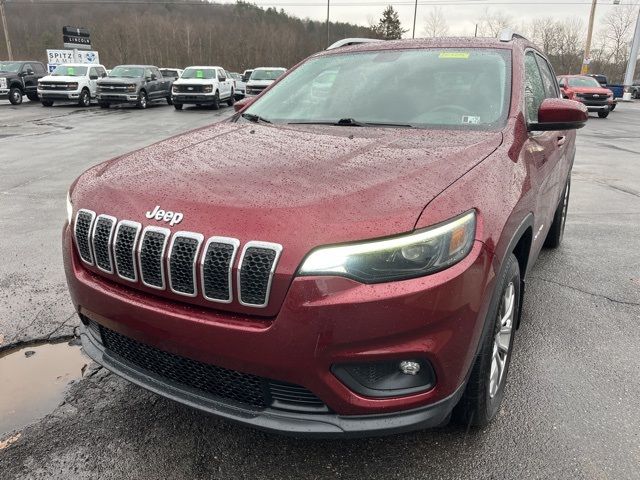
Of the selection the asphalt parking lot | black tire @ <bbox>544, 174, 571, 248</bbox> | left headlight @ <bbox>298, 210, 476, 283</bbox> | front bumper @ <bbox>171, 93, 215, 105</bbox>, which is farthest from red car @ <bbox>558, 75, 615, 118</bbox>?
left headlight @ <bbox>298, 210, 476, 283</bbox>

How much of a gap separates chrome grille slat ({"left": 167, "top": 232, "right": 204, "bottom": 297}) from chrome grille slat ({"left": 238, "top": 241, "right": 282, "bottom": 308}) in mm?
180

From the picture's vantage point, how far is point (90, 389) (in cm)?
270

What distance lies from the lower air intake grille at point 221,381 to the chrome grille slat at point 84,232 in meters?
0.35

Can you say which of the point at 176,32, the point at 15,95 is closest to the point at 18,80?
the point at 15,95

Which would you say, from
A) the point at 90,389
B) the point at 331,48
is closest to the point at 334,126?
the point at 331,48

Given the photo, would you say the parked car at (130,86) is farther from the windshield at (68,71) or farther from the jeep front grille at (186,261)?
the jeep front grille at (186,261)

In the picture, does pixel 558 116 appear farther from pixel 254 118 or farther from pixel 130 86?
pixel 130 86

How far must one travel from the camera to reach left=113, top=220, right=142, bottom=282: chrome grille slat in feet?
6.26

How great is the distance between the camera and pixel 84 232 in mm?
2137

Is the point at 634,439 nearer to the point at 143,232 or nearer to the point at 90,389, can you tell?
the point at 143,232

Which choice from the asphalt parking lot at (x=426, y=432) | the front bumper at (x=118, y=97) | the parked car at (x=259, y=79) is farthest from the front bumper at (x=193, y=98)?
the asphalt parking lot at (x=426, y=432)

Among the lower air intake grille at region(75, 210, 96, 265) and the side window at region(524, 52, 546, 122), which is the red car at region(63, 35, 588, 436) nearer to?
the lower air intake grille at region(75, 210, 96, 265)

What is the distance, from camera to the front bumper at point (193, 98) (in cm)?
2309

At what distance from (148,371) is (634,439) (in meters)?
2.20
